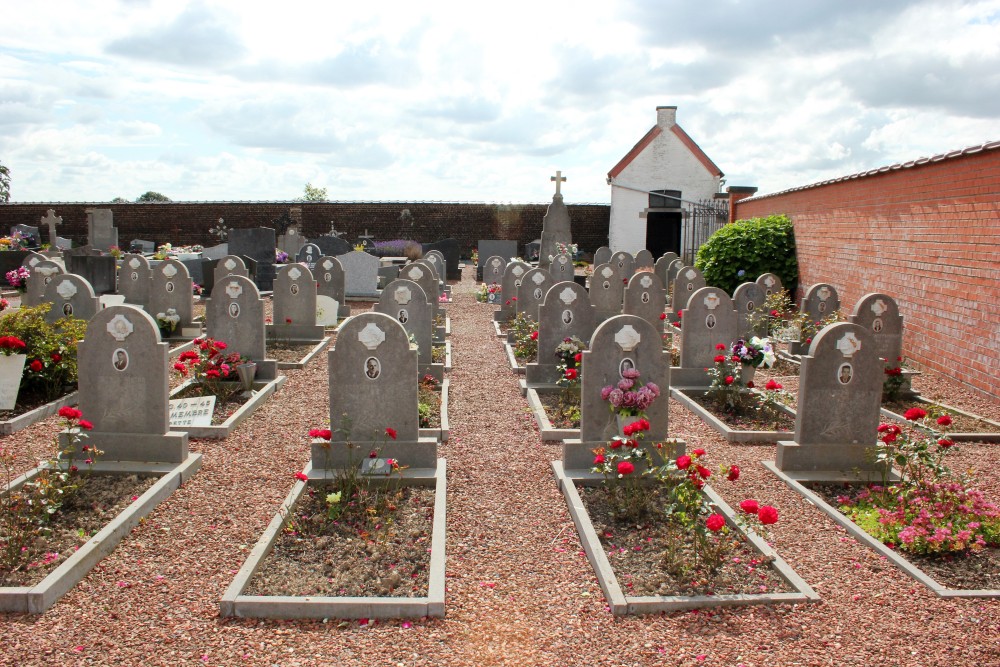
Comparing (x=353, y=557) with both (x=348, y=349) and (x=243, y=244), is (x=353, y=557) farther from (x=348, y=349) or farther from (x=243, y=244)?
(x=243, y=244)

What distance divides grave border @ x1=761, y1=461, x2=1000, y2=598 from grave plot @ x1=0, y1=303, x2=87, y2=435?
23.1ft

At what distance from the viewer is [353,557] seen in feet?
15.4

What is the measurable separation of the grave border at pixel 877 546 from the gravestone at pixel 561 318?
3694 millimetres

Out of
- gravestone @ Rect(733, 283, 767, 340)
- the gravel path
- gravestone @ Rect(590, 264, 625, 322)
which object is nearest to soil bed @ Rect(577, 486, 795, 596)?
the gravel path

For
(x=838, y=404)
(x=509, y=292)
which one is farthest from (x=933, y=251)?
(x=509, y=292)

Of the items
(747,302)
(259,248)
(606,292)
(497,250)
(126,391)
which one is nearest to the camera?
(126,391)

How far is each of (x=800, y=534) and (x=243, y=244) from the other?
55.5 ft

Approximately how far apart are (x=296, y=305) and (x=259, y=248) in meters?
7.91

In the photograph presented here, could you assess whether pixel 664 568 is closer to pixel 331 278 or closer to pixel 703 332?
pixel 703 332

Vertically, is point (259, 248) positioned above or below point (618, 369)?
above

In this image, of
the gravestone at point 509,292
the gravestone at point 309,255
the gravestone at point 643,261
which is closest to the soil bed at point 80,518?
the gravestone at point 509,292

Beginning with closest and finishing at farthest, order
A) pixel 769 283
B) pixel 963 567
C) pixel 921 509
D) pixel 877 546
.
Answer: pixel 963 567, pixel 877 546, pixel 921 509, pixel 769 283

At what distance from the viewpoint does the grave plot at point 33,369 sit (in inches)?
296

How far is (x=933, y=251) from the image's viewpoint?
34.5 ft
